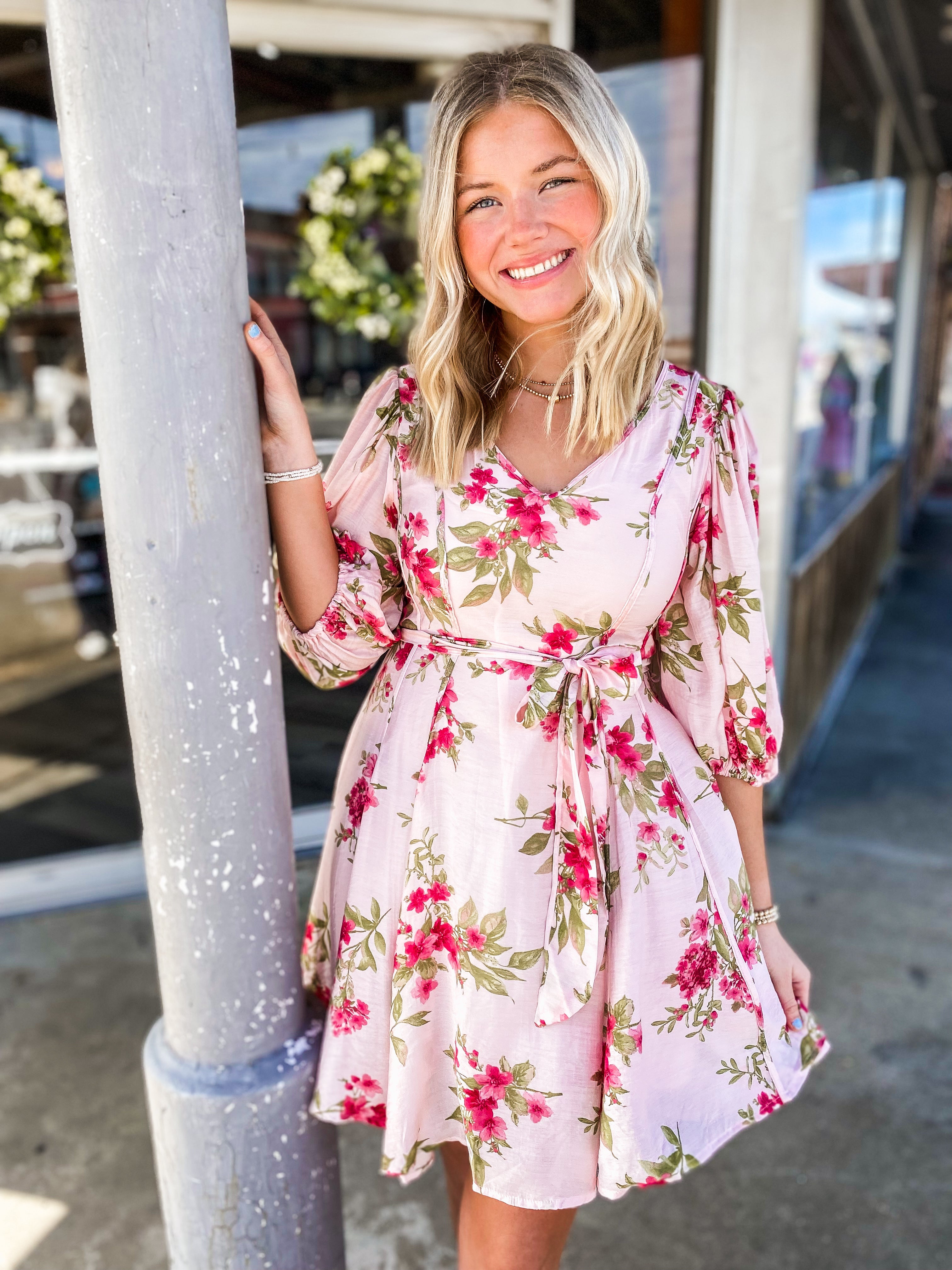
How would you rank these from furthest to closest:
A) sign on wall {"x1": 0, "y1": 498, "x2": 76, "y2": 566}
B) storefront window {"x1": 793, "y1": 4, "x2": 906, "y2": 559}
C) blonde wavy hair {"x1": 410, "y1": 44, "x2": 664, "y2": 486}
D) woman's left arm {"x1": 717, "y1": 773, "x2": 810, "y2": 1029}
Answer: storefront window {"x1": 793, "y1": 4, "x2": 906, "y2": 559} → sign on wall {"x1": 0, "y1": 498, "x2": 76, "y2": 566} → woman's left arm {"x1": 717, "y1": 773, "x2": 810, "y2": 1029} → blonde wavy hair {"x1": 410, "y1": 44, "x2": 664, "y2": 486}

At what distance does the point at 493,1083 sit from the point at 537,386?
93 cm

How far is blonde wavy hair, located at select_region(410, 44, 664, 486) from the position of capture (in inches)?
49.1

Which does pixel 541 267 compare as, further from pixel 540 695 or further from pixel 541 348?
pixel 540 695

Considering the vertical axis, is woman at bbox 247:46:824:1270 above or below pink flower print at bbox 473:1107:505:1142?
above

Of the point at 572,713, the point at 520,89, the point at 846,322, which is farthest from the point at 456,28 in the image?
the point at 846,322

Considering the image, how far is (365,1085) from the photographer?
53.6 inches

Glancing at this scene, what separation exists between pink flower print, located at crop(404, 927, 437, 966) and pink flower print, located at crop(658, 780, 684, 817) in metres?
0.35

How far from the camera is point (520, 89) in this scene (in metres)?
1.24

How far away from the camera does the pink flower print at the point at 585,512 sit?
50.4 inches

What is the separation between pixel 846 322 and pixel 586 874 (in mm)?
5775

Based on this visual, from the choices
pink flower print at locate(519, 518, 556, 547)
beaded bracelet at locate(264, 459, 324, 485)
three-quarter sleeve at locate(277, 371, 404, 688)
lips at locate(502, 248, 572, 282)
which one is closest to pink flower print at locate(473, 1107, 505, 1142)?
three-quarter sleeve at locate(277, 371, 404, 688)

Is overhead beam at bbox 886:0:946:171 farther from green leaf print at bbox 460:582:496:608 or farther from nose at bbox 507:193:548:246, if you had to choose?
green leaf print at bbox 460:582:496:608

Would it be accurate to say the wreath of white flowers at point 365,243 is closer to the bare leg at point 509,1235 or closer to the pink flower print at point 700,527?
the pink flower print at point 700,527

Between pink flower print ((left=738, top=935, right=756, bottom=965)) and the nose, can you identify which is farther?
pink flower print ((left=738, top=935, right=756, bottom=965))
